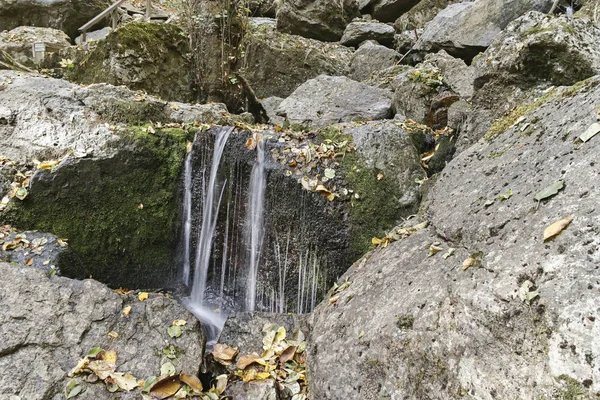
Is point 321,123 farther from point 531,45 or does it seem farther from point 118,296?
point 118,296

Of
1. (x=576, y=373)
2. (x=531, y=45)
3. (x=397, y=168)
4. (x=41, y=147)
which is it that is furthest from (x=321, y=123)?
(x=576, y=373)

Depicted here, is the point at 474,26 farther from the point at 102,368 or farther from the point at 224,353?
the point at 102,368

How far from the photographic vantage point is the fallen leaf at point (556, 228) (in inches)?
77.2

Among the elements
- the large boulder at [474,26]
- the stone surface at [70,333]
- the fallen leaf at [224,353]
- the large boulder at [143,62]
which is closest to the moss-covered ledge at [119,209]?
the stone surface at [70,333]

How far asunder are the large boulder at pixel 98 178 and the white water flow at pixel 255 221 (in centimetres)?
108

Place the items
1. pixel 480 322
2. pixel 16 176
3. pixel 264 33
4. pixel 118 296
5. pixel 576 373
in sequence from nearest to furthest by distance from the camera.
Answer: pixel 576 373, pixel 480 322, pixel 118 296, pixel 16 176, pixel 264 33

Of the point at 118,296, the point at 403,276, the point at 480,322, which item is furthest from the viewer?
the point at 118,296

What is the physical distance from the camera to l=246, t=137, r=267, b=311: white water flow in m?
5.25

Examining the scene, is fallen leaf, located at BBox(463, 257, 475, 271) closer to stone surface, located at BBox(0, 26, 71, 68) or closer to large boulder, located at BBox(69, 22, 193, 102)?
large boulder, located at BBox(69, 22, 193, 102)

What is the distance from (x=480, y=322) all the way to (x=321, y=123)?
18.8 feet

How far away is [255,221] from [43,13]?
13886 millimetres

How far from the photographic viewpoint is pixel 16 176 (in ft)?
15.8

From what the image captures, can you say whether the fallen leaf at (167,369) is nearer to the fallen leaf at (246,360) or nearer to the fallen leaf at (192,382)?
the fallen leaf at (192,382)

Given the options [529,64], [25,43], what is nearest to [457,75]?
[529,64]
